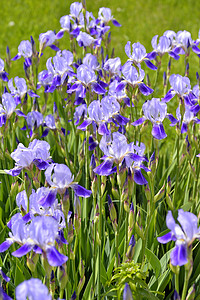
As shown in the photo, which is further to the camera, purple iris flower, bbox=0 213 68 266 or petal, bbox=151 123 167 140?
petal, bbox=151 123 167 140

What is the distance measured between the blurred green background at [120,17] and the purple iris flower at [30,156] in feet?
16.4

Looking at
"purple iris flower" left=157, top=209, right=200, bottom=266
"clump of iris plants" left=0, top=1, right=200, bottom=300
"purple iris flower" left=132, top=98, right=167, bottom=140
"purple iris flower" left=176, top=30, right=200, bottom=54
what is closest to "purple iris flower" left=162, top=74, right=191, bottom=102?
"clump of iris plants" left=0, top=1, right=200, bottom=300

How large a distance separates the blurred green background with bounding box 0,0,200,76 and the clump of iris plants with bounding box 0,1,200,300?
3.35 meters

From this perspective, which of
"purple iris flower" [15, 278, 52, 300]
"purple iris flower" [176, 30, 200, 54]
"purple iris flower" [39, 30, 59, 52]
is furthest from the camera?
"purple iris flower" [39, 30, 59, 52]

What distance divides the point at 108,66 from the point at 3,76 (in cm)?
91

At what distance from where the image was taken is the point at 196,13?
8516 millimetres

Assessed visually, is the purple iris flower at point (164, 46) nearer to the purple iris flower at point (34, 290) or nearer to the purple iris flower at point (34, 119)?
the purple iris flower at point (34, 119)

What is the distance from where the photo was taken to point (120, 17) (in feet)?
26.9

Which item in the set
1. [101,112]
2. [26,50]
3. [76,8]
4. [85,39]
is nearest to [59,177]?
[101,112]

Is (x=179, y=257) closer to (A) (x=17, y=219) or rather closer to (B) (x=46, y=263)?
(B) (x=46, y=263)

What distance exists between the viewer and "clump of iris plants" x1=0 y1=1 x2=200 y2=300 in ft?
6.00

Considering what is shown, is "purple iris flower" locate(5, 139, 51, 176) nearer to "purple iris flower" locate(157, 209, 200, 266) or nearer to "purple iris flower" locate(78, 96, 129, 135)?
"purple iris flower" locate(78, 96, 129, 135)

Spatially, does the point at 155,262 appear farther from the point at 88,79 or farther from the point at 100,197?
the point at 88,79

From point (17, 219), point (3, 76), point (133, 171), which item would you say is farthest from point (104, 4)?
point (17, 219)
